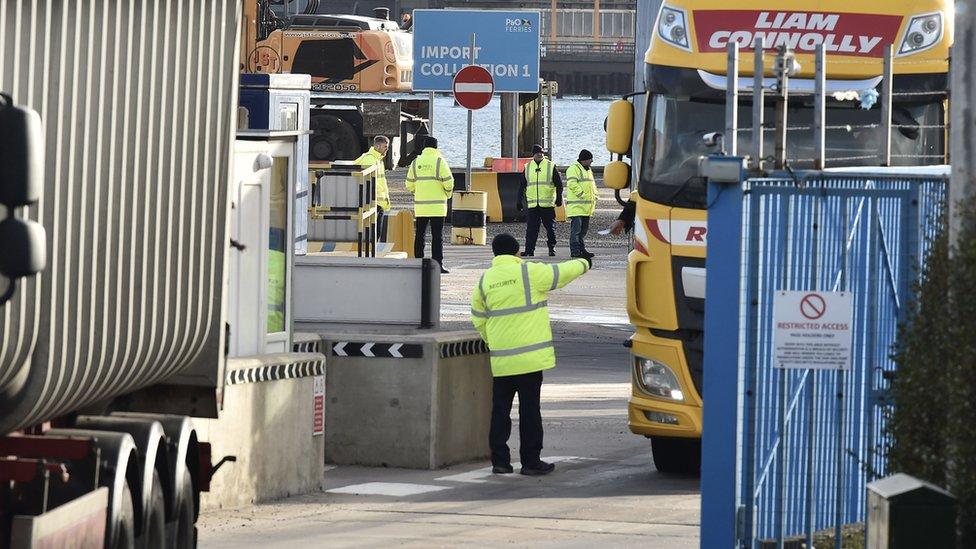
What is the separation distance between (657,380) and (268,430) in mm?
2597

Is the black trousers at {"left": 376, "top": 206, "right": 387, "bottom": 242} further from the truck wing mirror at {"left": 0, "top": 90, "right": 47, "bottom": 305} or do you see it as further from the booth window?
the truck wing mirror at {"left": 0, "top": 90, "right": 47, "bottom": 305}

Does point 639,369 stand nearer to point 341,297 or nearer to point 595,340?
point 341,297

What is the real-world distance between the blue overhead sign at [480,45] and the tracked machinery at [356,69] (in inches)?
488

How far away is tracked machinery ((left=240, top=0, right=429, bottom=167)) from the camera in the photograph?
4559cm

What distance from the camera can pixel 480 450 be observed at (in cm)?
1435

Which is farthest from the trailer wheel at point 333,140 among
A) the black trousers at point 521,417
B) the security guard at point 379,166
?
the black trousers at point 521,417

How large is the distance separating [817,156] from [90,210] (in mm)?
→ 3423

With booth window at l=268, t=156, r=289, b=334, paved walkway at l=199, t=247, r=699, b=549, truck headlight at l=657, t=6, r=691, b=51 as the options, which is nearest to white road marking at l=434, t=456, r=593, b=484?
paved walkway at l=199, t=247, r=699, b=549

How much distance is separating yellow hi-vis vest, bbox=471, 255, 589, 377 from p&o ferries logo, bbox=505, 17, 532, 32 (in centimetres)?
1931

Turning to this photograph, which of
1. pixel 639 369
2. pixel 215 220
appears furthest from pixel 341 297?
pixel 215 220

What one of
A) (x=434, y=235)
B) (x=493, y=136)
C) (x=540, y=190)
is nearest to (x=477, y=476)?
(x=434, y=235)

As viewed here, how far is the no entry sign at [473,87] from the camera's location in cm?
2667

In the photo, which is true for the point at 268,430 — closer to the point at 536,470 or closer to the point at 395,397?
the point at 395,397

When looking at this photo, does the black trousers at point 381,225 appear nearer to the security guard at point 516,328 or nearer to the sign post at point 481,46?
the sign post at point 481,46
